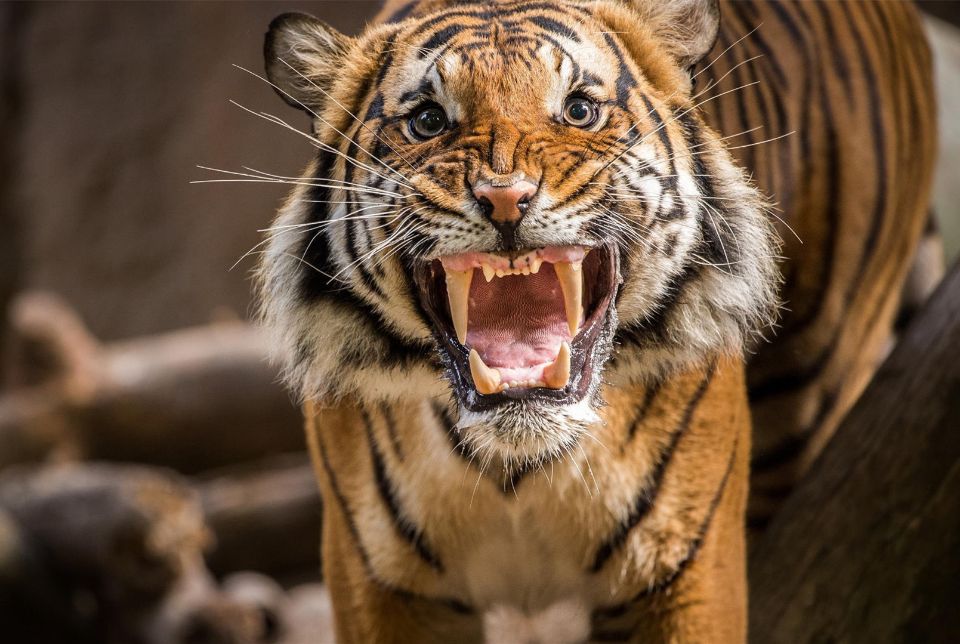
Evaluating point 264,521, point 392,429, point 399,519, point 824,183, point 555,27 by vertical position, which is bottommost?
point 264,521

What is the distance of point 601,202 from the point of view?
1419mm

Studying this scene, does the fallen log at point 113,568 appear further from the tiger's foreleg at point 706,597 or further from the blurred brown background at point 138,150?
the blurred brown background at point 138,150

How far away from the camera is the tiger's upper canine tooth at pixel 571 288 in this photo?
143 centimetres

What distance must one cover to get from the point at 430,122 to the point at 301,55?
23 centimetres

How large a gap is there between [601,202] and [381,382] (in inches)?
16.2

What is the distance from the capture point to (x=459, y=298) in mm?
1460

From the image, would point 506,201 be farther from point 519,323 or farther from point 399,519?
point 399,519

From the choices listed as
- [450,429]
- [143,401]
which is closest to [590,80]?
[450,429]

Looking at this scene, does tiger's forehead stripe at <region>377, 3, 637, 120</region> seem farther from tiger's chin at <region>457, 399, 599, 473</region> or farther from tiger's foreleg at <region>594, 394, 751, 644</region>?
tiger's foreleg at <region>594, 394, 751, 644</region>

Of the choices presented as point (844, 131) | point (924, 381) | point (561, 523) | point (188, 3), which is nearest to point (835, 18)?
point (844, 131)

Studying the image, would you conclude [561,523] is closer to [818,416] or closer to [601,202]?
[601,202]

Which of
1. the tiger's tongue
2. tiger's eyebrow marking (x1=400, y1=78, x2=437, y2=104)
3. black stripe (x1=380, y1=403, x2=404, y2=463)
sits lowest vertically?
black stripe (x1=380, y1=403, x2=404, y2=463)

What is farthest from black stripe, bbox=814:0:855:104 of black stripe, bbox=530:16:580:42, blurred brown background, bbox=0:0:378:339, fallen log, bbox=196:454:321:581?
blurred brown background, bbox=0:0:378:339

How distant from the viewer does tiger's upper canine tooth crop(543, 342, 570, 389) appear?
54.6 inches
